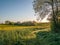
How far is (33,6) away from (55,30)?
12.9 ft

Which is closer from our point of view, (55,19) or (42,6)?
(55,19)

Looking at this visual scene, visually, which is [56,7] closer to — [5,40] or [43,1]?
[43,1]

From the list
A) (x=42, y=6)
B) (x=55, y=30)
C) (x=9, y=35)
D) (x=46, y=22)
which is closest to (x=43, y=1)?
(x=42, y=6)

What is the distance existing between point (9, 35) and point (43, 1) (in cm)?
1069

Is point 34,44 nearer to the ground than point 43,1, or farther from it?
nearer to the ground

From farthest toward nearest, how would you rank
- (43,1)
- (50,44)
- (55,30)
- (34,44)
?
1. (43,1)
2. (55,30)
3. (50,44)
4. (34,44)

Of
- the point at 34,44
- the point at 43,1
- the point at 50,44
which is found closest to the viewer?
the point at 34,44

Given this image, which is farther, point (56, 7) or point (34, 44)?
point (56, 7)

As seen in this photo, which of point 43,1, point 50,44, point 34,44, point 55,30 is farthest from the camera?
point 43,1

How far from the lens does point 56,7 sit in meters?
18.7

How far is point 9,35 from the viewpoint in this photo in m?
8.65

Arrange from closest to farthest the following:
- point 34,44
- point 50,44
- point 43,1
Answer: point 34,44 → point 50,44 → point 43,1

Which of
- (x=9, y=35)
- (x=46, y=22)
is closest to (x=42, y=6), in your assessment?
(x=46, y=22)

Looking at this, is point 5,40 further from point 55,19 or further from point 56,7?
point 56,7
